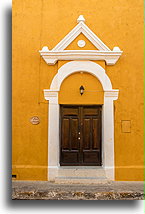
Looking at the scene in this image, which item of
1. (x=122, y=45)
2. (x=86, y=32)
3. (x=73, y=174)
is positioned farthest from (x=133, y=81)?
(x=73, y=174)

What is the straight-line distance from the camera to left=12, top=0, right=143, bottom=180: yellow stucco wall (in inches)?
215

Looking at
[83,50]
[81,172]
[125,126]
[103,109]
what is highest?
[83,50]

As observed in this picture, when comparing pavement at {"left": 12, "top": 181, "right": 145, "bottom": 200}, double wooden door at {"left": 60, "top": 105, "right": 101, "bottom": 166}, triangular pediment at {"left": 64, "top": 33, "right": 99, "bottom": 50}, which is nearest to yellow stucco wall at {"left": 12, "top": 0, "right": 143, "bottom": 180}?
triangular pediment at {"left": 64, "top": 33, "right": 99, "bottom": 50}

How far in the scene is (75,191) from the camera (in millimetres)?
4676

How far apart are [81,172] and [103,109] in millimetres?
1248

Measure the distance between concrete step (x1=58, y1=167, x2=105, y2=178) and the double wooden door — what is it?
0.21 meters

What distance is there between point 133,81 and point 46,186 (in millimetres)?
2488

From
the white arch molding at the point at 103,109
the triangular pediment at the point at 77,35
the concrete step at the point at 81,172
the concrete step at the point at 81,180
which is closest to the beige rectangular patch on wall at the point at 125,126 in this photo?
the white arch molding at the point at 103,109

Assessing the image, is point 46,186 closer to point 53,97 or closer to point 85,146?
point 85,146

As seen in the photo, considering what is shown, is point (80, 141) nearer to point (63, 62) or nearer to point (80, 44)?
point (63, 62)

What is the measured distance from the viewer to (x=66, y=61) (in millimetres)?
5555

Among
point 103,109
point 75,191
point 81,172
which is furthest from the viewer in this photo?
point 103,109

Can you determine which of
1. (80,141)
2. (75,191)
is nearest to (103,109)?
(80,141)

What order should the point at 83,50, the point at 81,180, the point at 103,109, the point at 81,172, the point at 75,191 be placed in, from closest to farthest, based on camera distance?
Answer: the point at 75,191, the point at 81,180, the point at 81,172, the point at 83,50, the point at 103,109
